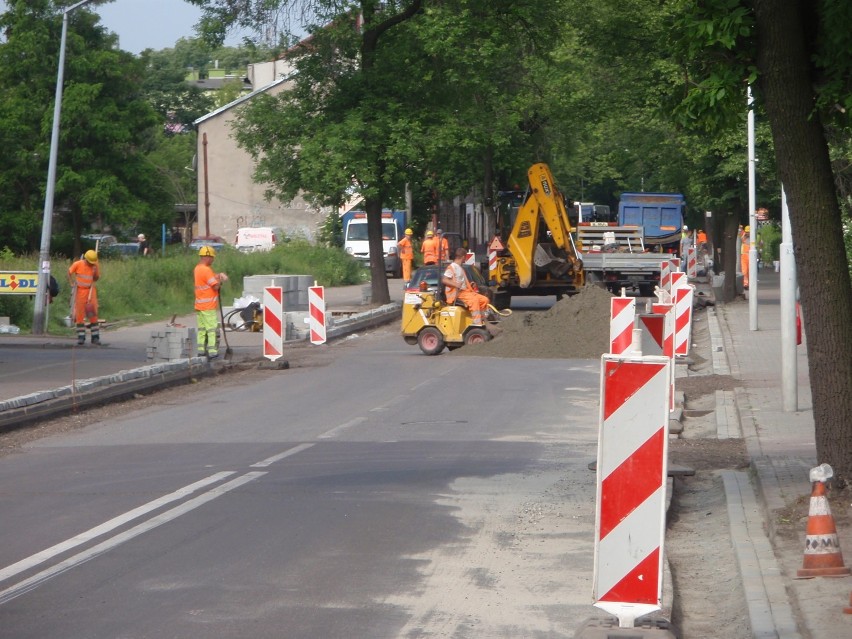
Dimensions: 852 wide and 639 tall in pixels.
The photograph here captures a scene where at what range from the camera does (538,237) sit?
103 feet

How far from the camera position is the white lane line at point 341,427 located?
12.3 metres

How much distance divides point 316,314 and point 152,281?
12.6 meters

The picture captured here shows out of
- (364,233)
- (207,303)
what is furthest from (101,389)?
(364,233)

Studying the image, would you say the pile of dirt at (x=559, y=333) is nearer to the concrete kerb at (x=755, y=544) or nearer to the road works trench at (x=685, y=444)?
the road works trench at (x=685, y=444)

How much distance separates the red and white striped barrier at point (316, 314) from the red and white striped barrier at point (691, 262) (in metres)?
28.0

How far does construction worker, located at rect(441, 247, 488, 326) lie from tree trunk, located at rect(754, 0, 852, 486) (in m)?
13.6

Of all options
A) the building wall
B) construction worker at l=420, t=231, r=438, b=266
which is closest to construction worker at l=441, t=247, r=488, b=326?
construction worker at l=420, t=231, r=438, b=266

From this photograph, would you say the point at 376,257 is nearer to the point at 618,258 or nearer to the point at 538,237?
the point at 538,237

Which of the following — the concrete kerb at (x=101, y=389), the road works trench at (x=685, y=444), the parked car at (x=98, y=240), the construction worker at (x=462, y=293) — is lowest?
the road works trench at (x=685, y=444)

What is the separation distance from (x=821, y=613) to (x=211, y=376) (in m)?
14.2

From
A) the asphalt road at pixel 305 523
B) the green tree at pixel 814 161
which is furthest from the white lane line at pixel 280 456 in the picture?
the green tree at pixel 814 161

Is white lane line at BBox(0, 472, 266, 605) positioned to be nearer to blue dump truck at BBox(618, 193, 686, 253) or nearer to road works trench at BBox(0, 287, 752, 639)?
road works trench at BBox(0, 287, 752, 639)

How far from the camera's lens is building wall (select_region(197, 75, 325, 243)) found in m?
70.4

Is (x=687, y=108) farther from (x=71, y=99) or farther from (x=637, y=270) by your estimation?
(x=71, y=99)
